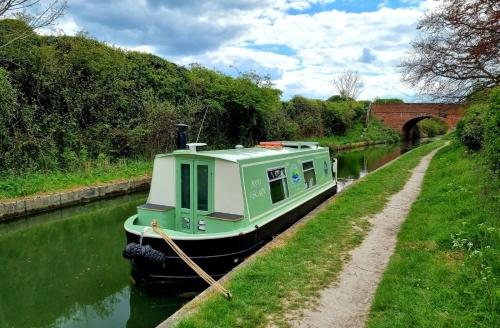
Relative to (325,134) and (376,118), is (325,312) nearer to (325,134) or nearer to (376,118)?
(325,134)

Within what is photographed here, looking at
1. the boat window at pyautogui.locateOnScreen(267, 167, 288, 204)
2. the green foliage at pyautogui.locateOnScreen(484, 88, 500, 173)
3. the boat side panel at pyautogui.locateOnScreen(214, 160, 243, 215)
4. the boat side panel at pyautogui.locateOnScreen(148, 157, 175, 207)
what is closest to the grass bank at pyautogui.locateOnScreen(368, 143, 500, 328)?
the green foliage at pyautogui.locateOnScreen(484, 88, 500, 173)

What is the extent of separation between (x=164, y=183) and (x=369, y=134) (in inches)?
1315

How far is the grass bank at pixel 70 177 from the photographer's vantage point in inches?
373

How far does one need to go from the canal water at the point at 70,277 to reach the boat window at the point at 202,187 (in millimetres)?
1331

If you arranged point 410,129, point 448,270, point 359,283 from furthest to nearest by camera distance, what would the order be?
point 410,129
point 359,283
point 448,270

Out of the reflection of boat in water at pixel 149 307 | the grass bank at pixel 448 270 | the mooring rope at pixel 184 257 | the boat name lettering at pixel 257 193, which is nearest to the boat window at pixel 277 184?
the boat name lettering at pixel 257 193

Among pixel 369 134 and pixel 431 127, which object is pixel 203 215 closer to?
pixel 369 134

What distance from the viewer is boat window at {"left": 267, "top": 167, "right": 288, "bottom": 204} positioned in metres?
6.77

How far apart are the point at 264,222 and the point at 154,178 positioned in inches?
72.0

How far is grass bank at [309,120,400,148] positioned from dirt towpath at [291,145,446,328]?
25977mm

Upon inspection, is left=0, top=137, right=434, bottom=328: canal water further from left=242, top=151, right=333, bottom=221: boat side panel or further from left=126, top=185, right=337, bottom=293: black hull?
left=242, top=151, right=333, bottom=221: boat side panel

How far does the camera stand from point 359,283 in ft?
14.3

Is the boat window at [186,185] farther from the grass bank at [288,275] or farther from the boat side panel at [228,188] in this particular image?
the grass bank at [288,275]

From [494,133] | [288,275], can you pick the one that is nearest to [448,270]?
[288,275]
